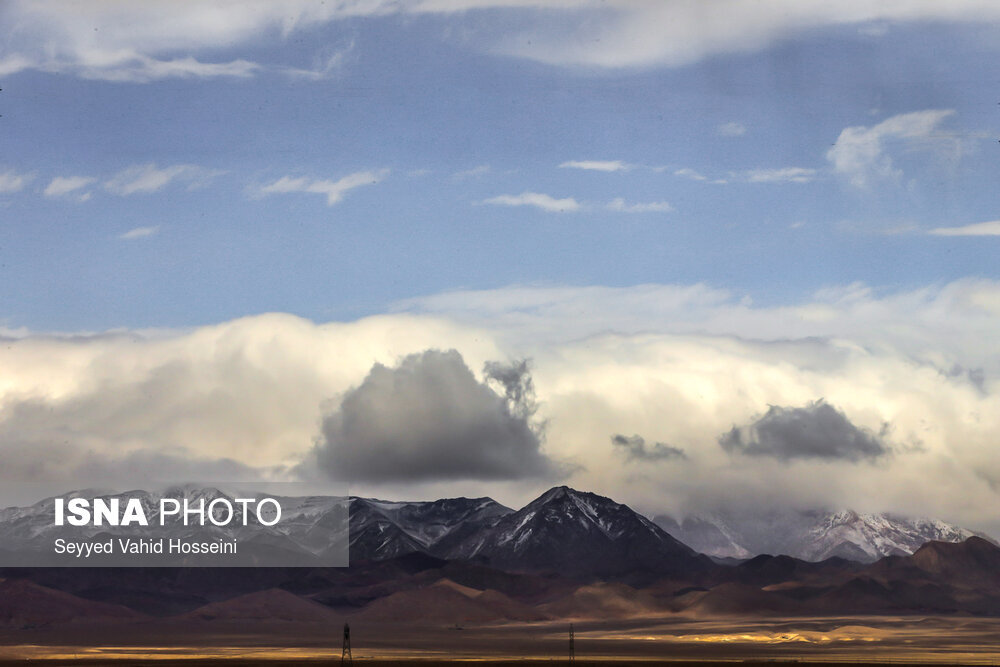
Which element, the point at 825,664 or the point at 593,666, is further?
the point at 825,664

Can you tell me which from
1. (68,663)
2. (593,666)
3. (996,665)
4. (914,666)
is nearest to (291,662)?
(68,663)

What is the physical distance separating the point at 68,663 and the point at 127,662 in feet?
28.1

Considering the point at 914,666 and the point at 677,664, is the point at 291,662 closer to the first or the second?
the point at 677,664

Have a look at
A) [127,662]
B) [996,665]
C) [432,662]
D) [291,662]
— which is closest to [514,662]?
[432,662]

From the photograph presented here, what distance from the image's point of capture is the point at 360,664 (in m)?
188

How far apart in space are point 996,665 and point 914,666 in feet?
53.6

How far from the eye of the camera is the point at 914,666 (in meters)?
190

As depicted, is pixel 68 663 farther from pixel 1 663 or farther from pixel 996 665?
pixel 996 665

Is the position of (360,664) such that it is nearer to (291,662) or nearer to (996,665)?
(291,662)

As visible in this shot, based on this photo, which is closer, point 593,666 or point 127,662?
point 593,666

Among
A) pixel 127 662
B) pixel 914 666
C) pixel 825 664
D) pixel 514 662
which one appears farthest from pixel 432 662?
pixel 914 666

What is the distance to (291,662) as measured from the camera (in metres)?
199

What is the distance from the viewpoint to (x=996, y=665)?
19862 cm

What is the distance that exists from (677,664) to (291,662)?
54.6m
